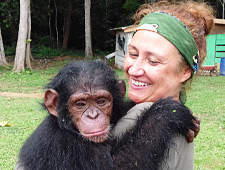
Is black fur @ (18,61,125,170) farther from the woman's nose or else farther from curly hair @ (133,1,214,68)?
curly hair @ (133,1,214,68)

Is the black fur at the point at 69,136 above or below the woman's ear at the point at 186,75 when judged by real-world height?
below

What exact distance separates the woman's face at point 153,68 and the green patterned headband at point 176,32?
A: 4cm

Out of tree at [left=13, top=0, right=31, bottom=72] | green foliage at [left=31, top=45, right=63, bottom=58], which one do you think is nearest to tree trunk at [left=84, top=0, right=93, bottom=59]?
green foliage at [left=31, top=45, right=63, bottom=58]

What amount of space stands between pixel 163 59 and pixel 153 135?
1.82 ft

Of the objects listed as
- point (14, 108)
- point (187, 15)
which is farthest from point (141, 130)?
point (14, 108)

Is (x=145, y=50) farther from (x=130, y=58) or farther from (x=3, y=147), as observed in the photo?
(x=3, y=147)

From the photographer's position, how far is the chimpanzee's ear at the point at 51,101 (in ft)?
7.50

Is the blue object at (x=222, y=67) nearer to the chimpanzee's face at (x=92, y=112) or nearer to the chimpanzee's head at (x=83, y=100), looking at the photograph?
the chimpanzee's head at (x=83, y=100)

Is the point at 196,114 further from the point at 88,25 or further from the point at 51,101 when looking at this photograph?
the point at 88,25

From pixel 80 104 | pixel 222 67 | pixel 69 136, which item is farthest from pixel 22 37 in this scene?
pixel 69 136

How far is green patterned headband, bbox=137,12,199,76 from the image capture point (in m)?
2.02

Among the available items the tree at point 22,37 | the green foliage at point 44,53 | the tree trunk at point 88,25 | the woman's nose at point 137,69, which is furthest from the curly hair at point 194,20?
the green foliage at point 44,53

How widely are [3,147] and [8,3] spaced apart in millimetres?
19134

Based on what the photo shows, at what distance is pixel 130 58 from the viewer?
2254mm
